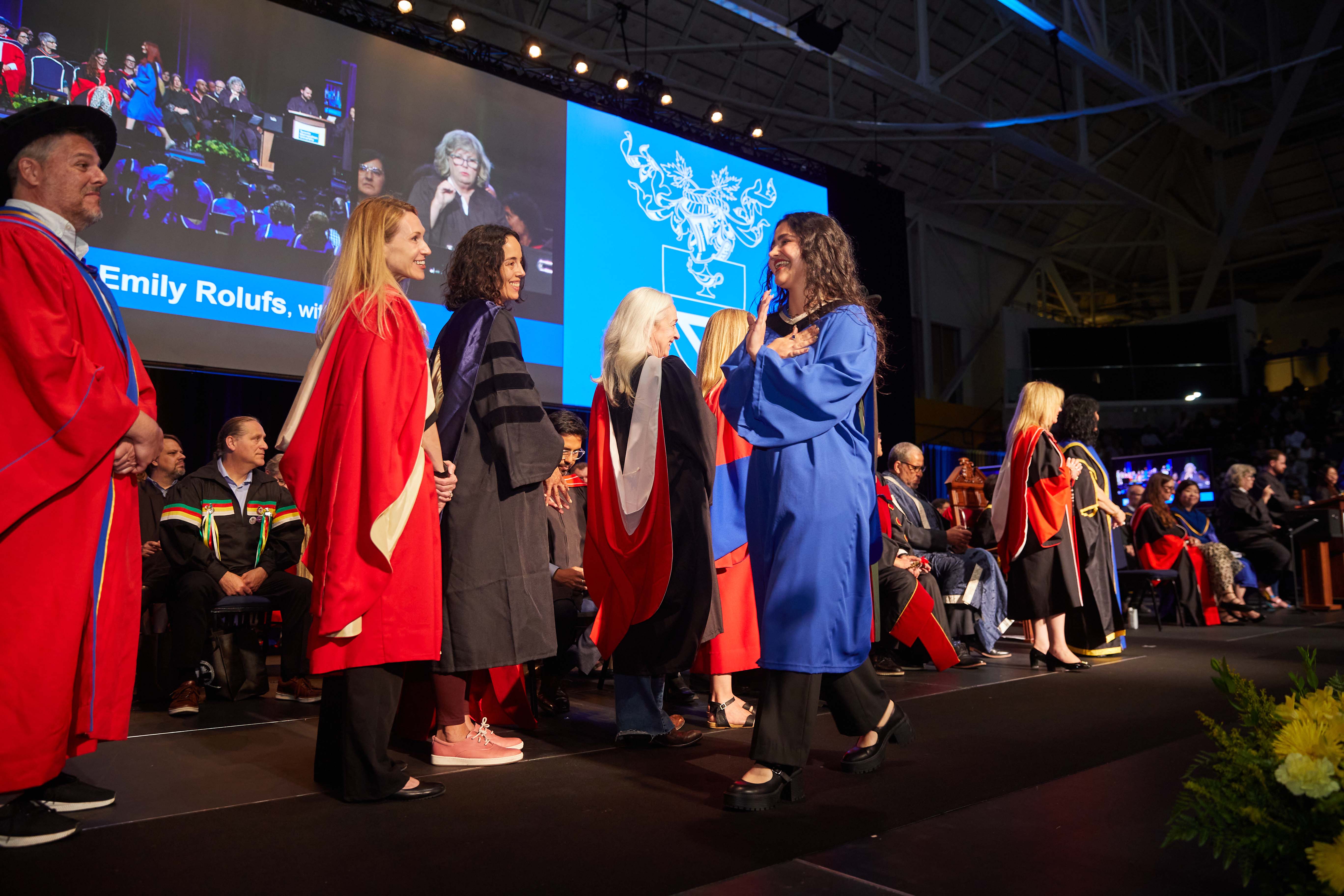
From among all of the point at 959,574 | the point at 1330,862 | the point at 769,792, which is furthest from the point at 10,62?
the point at 1330,862

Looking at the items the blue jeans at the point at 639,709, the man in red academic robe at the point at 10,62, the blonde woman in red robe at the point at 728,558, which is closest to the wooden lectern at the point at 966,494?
the blonde woman in red robe at the point at 728,558

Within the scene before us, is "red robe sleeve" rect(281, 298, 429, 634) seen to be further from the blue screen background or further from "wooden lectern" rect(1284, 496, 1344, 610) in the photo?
"wooden lectern" rect(1284, 496, 1344, 610)

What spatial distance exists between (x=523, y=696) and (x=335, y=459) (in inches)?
51.5

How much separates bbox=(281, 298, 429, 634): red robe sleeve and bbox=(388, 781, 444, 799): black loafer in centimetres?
46

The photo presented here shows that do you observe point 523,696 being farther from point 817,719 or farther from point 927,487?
point 927,487

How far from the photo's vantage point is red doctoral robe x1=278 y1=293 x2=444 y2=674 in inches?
88.4

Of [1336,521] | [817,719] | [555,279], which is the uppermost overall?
[555,279]

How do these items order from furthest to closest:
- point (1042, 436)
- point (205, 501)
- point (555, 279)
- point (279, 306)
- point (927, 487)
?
point (927, 487) < point (555, 279) < point (279, 306) < point (1042, 436) < point (205, 501)

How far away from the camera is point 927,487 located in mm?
14984

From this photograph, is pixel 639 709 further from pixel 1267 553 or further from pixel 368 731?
pixel 1267 553

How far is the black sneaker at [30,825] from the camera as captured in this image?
75.9 inches

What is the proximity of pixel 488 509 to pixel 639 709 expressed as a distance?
0.89m

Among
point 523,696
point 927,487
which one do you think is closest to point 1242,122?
point 927,487

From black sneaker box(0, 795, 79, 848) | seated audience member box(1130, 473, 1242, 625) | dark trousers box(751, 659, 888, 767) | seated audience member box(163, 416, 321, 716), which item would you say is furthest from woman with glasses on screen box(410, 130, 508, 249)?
seated audience member box(1130, 473, 1242, 625)
